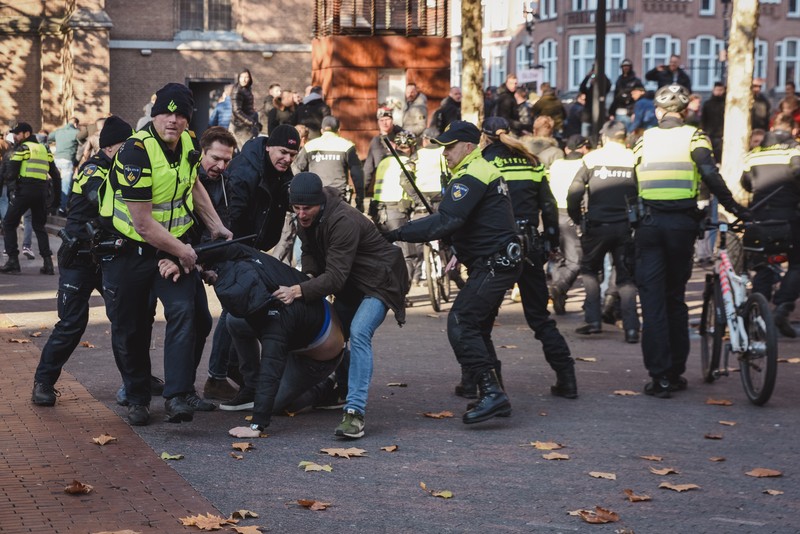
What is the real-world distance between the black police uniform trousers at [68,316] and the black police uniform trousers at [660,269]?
3880 mm

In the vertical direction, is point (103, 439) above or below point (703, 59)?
below

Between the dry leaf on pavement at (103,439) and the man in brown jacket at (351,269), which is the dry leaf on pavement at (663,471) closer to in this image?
the man in brown jacket at (351,269)

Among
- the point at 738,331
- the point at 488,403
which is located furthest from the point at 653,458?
Result: the point at 738,331

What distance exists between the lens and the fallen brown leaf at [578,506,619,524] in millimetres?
6254

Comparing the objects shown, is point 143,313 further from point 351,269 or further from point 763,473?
point 763,473

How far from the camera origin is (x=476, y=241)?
8.61 meters

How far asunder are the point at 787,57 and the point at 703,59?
174 inches

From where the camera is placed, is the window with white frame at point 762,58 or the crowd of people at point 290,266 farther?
the window with white frame at point 762,58

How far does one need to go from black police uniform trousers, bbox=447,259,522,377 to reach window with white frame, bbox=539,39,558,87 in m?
61.1

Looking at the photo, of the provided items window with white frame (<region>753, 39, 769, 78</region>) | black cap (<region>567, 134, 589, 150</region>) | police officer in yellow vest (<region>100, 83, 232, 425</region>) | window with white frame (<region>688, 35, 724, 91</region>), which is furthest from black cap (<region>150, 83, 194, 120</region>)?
window with white frame (<region>753, 39, 769, 78</region>)

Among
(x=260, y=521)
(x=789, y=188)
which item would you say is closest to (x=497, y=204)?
(x=260, y=521)

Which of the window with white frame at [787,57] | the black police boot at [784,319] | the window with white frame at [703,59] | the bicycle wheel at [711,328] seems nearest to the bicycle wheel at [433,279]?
the black police boot at [784,319]

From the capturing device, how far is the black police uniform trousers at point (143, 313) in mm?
7941

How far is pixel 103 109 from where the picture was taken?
36.2 meters
